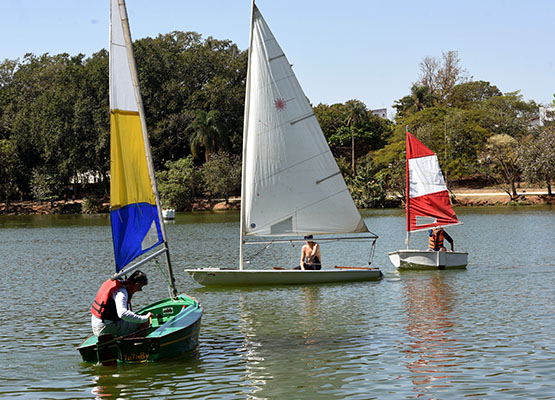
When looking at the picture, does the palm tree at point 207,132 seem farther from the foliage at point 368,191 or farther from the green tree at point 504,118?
the green tree at point 504,118

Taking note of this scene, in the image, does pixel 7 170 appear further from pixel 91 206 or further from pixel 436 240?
pixel 436 240

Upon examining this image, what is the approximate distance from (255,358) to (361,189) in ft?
231

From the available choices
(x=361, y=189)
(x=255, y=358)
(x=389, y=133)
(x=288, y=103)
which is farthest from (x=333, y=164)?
(x=389, y=133)

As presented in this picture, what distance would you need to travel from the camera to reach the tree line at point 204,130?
280ft

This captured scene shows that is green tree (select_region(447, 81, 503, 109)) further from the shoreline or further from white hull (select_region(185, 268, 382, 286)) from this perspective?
white hull (select_region(185, 268, 382, 286))

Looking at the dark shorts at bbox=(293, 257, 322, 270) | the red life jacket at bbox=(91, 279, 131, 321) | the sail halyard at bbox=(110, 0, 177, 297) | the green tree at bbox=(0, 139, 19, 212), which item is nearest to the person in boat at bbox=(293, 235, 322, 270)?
the dark shorts at bbox=(293, 257, 322, 270)

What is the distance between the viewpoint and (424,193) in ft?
92.6

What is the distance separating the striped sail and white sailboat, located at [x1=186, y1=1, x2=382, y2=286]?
8.58 m

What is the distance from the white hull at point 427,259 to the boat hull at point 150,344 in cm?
1444

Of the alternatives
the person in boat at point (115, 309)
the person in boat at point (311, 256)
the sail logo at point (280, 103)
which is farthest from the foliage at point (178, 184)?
the person in boat at point (115, 309)

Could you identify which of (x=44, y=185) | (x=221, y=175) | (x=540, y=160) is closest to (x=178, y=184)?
(x=221, y=175)

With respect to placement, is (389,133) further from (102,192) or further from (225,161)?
(102,192)

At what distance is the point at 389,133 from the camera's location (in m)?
102

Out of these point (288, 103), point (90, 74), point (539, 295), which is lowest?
point (539, 295)
